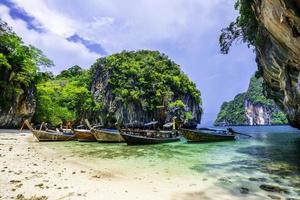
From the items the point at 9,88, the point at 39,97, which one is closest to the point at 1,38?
the point at 9,88

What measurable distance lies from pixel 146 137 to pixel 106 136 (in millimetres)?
3778

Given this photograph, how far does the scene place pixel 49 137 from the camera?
2208cm

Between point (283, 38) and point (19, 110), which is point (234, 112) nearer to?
point (19, 110)

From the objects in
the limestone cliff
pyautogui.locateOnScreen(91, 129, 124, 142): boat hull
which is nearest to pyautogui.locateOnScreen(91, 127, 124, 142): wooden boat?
pyautogui.locateOnScreen(91, 129, 124, 142): boat hull

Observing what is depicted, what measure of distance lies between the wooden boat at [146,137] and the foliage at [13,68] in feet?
57.3

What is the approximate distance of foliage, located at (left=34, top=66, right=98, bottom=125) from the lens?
36.9 m

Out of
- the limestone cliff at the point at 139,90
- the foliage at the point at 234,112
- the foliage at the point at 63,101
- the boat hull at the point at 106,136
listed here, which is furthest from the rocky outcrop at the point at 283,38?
the foliage at the point at 234,112

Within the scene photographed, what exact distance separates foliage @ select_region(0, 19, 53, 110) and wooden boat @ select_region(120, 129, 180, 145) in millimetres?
17473

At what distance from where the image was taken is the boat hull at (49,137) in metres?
21.3

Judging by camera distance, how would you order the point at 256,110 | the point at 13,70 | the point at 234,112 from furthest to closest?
the point at 234,112 → the point at 256,110 → the point at 13,70

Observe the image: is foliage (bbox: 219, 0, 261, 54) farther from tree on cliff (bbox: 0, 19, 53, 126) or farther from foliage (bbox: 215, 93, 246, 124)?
foliage (bbox: 215, 93, 246, 124)

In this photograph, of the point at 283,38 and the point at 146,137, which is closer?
A: the point at 283,38

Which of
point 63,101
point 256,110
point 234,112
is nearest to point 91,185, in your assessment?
point 63,101

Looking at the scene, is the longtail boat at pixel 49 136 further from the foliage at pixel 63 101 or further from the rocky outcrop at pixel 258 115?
the rocky outcrop at pixel 258 115
